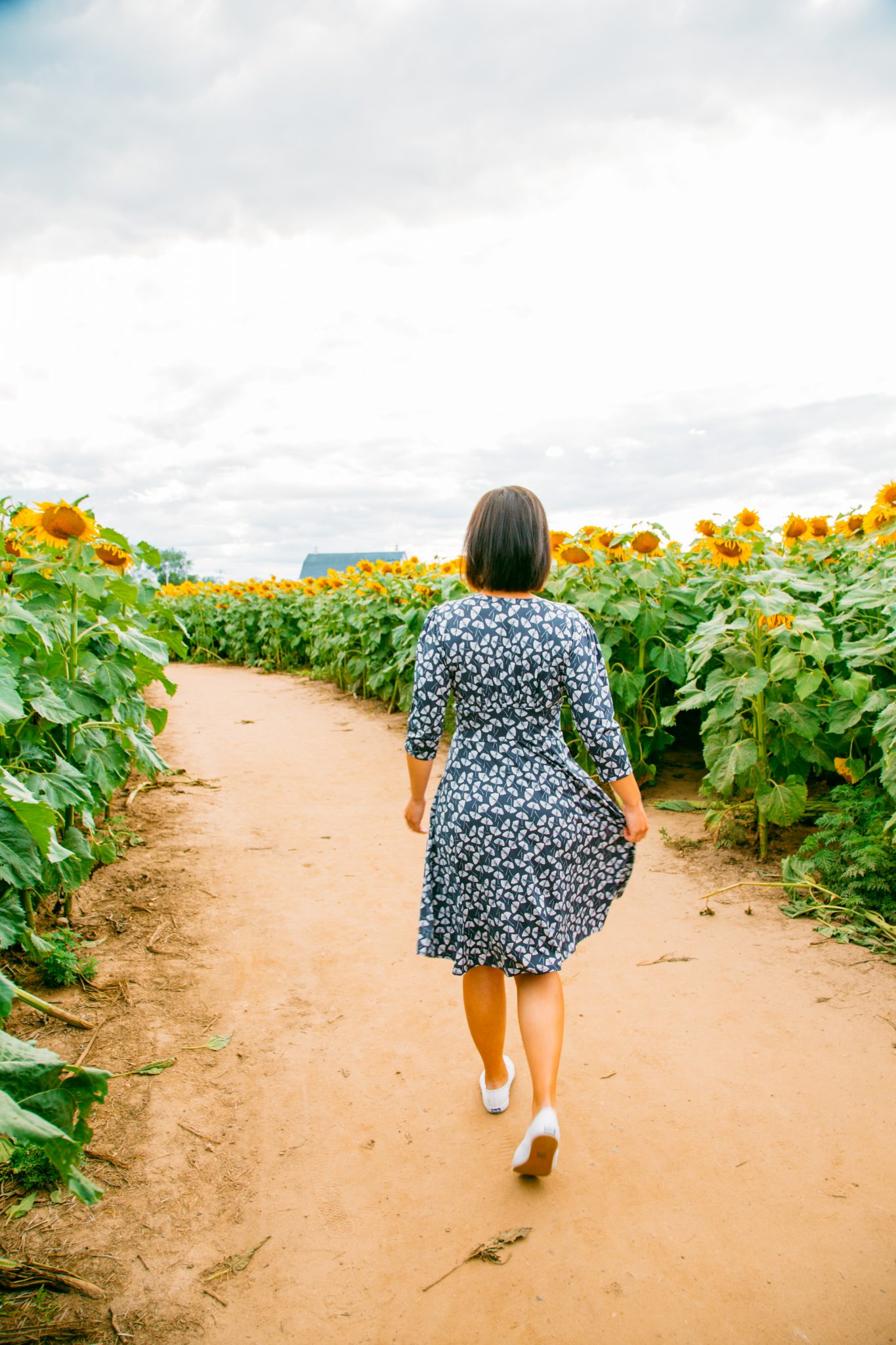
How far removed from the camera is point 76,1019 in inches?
98.4

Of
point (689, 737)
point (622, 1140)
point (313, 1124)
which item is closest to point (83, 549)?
point (313, 1124)

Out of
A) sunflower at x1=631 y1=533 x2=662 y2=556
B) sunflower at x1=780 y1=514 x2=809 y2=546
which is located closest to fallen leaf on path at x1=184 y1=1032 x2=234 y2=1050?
sunflower at x1=631 y1=533 x2=662 y2=556

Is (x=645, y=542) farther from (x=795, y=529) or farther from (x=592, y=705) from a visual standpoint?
(x=592, y=705)

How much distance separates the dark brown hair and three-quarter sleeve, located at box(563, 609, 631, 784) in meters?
0.16

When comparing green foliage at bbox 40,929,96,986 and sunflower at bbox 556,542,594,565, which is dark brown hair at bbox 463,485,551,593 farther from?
sunflower at bbox 556,542,594,565

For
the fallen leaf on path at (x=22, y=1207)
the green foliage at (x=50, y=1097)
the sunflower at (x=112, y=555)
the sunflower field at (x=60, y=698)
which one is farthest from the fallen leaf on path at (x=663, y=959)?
the sunflower at (x=112, y=555)

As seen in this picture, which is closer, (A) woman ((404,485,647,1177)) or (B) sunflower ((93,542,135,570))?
(A) woman ((404,485,647,1177))

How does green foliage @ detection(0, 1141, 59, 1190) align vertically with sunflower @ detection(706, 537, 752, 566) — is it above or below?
below

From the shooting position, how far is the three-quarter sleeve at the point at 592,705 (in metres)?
2.03

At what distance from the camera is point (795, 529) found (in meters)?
5.16

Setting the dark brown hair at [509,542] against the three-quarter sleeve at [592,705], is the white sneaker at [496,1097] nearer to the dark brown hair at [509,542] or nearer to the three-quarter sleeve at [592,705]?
the three-quarter sleeve at [592,705]

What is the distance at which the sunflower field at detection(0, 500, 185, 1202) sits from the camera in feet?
6.65

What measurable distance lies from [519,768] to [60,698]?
1.70 m

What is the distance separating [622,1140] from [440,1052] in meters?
0.63
